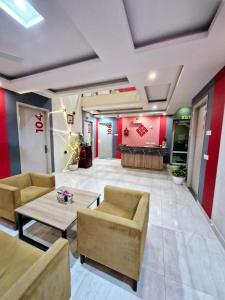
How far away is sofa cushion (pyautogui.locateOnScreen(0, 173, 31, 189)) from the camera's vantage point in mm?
2395

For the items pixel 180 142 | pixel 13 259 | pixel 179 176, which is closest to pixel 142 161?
pixel 179 176

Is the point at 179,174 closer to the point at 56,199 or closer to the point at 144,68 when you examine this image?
the point at 144,68

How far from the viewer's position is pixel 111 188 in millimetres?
2066

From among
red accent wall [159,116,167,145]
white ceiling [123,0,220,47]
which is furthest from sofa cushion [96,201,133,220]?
red accent wall [159,116,167,145]

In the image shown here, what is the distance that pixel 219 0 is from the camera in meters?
1.24

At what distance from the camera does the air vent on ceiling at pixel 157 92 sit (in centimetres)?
366

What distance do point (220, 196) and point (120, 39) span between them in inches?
102

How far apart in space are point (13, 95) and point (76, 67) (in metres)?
2.30

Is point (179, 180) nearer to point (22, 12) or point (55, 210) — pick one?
point (55, 210)

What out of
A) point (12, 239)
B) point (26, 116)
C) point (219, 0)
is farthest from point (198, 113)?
point (26, 116)

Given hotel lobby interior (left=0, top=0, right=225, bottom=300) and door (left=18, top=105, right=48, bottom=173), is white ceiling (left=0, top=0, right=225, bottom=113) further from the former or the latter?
door (left=18, top=105, right=48, bottom=173)

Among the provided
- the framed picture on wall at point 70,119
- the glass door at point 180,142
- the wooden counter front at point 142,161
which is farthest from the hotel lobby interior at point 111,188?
the glass door at point 180,142

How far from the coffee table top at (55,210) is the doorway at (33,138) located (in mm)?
2383

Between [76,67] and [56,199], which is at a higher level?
[76,67]
